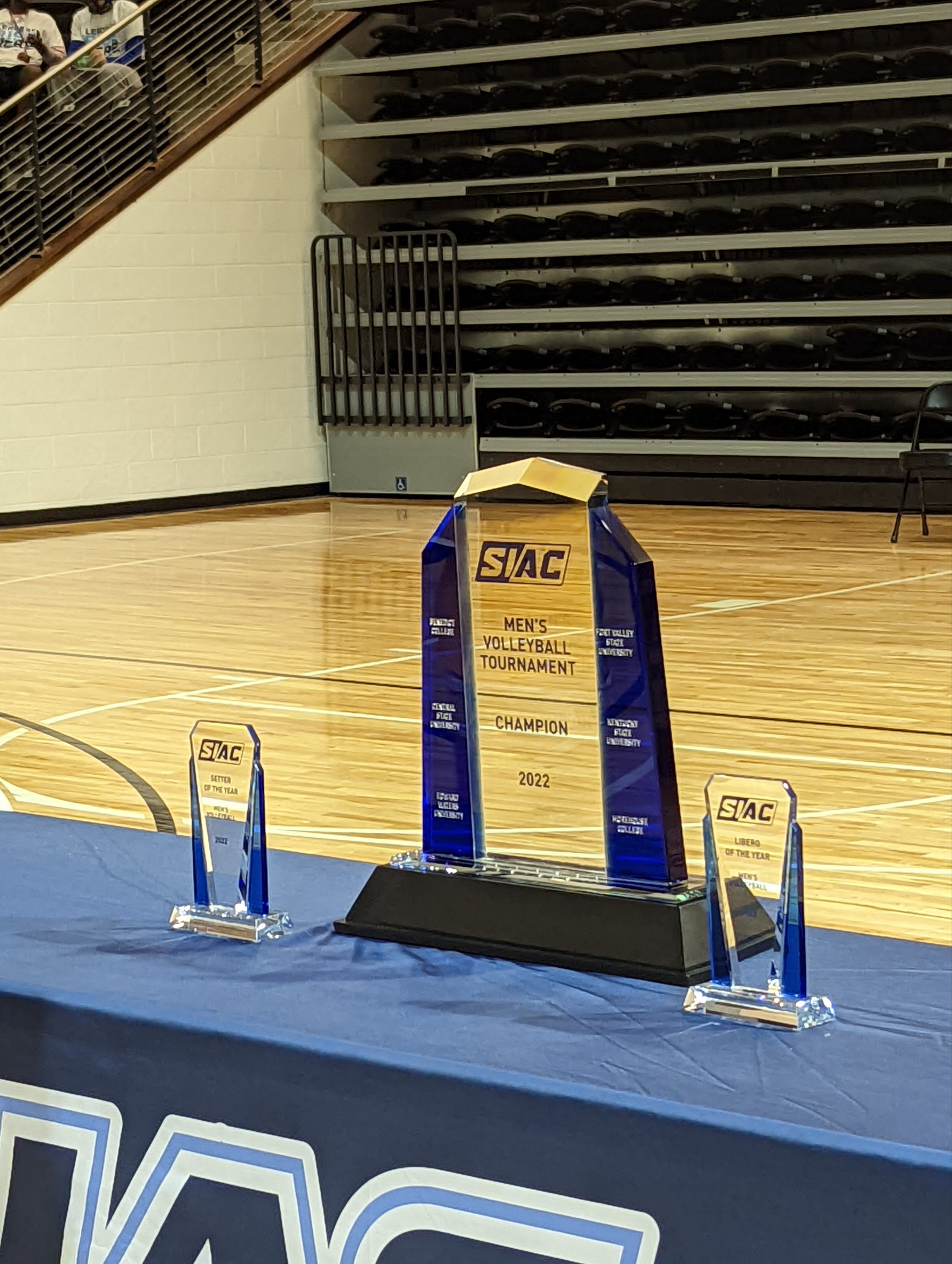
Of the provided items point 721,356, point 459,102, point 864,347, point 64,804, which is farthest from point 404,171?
point 64,804

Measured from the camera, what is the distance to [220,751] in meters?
1.66

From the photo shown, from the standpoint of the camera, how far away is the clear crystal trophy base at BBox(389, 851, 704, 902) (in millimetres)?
1499

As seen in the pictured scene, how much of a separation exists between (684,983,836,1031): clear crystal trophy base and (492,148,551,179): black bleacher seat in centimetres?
1147

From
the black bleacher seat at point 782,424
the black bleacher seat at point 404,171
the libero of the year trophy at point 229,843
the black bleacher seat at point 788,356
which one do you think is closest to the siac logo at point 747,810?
the libero of the year trophy at point 229,843

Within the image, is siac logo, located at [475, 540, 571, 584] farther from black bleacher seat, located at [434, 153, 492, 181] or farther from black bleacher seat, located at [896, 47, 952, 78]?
black bleacher seat, located at [434, 153, 492, 181]

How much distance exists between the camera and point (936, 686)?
5328 mm

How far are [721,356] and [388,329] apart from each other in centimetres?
266

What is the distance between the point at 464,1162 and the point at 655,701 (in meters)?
0.40

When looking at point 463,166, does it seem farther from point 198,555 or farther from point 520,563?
point 520,563

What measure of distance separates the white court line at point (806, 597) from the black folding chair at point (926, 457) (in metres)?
1.06

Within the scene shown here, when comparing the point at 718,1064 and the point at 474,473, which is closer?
the point at 718,1064

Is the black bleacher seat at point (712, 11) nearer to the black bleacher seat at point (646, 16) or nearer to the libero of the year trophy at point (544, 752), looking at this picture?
the black bleacher seat at point (646, 16)

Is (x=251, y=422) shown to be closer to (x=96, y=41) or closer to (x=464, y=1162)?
(x=96, y=41)

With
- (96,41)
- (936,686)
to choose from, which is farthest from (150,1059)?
(96,41)
